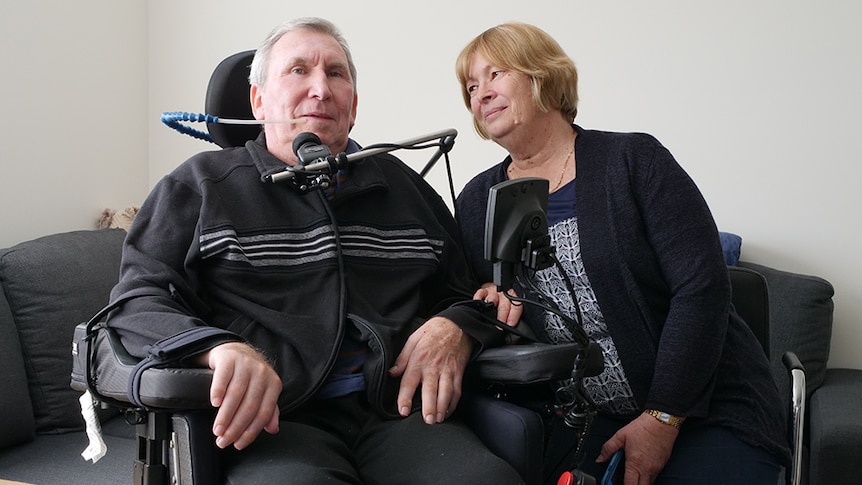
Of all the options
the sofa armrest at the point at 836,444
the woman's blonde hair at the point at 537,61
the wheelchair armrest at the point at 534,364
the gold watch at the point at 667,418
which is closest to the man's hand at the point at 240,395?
the wheelchair armrest at the point at 534,364

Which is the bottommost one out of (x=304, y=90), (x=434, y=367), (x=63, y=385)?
(x=63, y=385)

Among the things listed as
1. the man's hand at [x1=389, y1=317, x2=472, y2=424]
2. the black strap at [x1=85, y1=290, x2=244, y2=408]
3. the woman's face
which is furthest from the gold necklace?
the black strap at [x1=85, y1=290, x2=244, y2=408]

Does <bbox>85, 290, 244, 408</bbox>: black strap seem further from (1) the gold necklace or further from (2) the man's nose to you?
(1) the gold necklace

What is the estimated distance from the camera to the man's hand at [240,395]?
111cm

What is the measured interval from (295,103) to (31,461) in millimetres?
1027

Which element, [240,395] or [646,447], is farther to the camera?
[646,447]

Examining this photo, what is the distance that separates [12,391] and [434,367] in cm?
111

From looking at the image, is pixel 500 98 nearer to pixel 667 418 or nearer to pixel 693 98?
pixel 667 418

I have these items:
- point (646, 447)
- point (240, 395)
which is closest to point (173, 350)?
point (240, 395)

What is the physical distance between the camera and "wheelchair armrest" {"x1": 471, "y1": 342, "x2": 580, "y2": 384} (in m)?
1.32

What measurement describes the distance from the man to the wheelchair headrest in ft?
0.28

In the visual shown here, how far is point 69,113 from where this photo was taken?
8.57ft

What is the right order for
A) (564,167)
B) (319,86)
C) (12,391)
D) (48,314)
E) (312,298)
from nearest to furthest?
(312,298)
(319,86)
(564,167)
(12,391)
(48,314)

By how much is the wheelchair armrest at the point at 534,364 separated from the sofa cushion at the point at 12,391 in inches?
46.5
